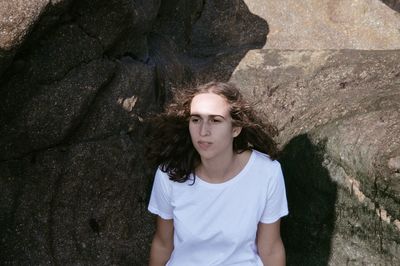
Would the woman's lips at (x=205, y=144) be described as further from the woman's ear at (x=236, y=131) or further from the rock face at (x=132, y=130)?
the rock face at (x=132, y=130)

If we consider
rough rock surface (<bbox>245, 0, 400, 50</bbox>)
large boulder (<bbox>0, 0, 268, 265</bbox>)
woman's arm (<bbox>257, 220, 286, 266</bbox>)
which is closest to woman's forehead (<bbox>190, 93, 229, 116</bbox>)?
woman's arm (<bbox>257, 220, 286, 266</bbox>)

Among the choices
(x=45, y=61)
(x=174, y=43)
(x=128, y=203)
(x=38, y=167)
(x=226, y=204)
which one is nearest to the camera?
(x=226, y=204)

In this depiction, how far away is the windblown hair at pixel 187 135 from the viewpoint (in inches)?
141

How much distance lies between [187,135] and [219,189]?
1.15 feet

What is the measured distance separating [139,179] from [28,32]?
1.36 metres

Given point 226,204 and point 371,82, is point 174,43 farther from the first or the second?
point 226,204

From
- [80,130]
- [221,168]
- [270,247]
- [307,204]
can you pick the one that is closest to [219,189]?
[221,168]

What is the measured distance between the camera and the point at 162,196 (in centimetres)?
367

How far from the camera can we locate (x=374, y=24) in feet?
18.6

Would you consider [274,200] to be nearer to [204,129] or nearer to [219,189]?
[219,189]

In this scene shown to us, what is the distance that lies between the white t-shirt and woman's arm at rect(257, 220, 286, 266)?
0.12 feet

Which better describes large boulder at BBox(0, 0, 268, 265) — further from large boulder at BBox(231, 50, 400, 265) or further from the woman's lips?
the woman's lips

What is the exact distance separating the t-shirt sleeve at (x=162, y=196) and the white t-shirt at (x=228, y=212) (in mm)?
36

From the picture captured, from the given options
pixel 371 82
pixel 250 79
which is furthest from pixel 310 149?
pixel 250 79
